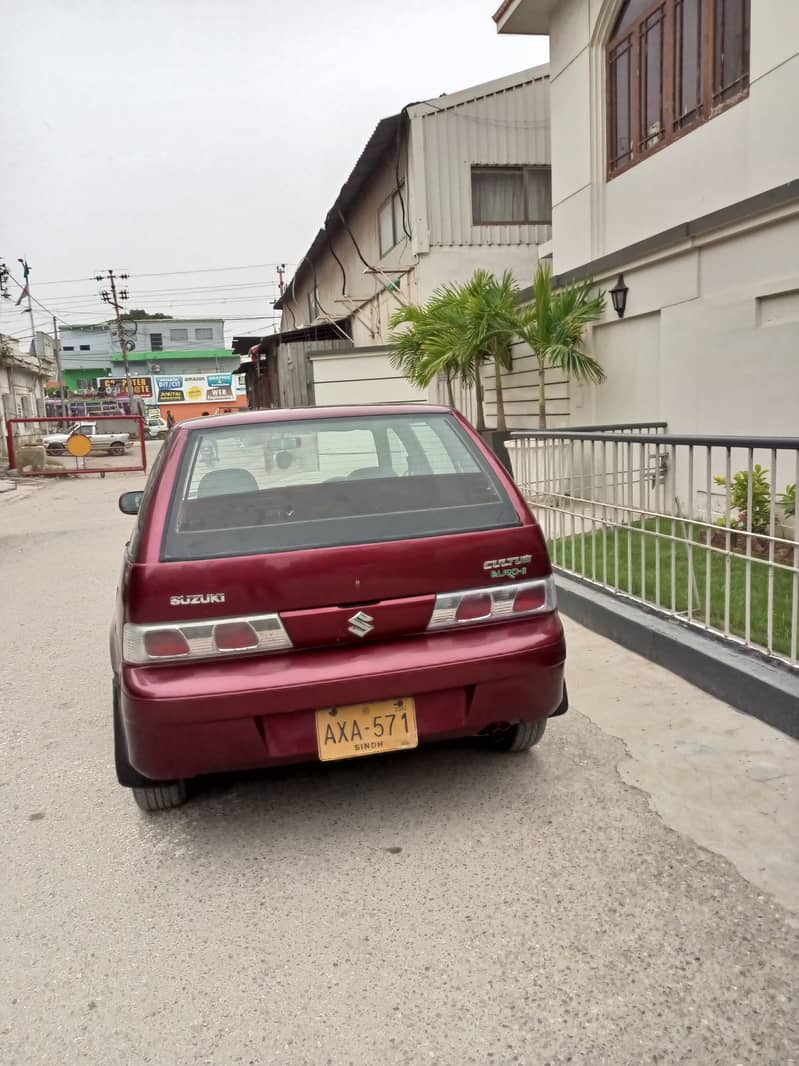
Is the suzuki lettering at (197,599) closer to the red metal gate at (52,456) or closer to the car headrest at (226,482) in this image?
the car headrest at (226,482)

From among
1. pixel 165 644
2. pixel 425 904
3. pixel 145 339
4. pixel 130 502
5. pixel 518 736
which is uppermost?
pixel 145 339

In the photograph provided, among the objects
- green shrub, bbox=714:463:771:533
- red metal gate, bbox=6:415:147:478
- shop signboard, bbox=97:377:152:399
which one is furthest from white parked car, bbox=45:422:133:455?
shop signboard, bbox=97:377:152:399

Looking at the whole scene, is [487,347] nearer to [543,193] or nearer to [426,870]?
[543,193]

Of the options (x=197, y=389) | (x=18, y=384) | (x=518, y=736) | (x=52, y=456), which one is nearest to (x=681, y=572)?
(x=518, y=736)

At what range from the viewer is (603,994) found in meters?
2.22

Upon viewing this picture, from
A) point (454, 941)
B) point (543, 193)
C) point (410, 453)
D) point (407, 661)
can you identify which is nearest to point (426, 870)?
point (454, 941)

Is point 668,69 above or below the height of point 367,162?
below

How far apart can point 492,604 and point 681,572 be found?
3066mm

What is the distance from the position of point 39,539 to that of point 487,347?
21.7ft

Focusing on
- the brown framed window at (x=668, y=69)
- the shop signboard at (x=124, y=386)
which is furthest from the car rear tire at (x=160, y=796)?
the shop signboard at (x=124, y=386)

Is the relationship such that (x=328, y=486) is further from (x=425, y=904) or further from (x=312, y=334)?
(x=312, y=334)

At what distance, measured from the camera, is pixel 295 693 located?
2.86 m

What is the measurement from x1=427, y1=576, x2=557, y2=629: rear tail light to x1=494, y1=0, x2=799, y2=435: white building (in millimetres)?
5258

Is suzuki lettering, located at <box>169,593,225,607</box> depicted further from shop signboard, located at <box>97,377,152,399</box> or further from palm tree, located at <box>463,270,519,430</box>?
shop signboard, located at <box>97,377,152,399</box>
